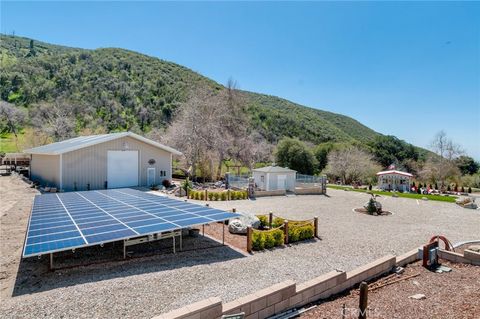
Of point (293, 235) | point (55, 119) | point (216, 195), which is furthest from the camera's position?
point (55, 119)

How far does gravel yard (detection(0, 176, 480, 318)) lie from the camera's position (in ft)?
17.4

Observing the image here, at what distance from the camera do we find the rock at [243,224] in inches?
428

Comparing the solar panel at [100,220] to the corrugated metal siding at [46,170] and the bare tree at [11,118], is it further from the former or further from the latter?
the bare tree at [11,118]

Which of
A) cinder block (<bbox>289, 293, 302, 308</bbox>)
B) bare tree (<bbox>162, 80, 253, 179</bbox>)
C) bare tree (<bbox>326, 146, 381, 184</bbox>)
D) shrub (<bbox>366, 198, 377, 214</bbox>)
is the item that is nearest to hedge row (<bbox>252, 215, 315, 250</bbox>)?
cinder block (<bbox>289, 293, 302, 308</bbox>)

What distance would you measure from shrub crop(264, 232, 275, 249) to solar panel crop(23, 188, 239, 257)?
3.98 ft

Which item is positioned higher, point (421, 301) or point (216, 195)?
point (216, 195)

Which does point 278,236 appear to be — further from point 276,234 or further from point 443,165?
point 443,165

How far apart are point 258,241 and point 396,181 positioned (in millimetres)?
26964

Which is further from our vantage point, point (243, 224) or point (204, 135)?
point (204, 135)

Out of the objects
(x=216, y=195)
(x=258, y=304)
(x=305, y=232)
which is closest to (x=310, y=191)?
(x=216, y=195)

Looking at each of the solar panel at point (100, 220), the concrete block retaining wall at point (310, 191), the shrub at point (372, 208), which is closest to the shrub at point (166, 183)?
the concrete block retaining wall at point (310, 191)

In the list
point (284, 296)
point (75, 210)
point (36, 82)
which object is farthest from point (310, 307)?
point (36, 82)

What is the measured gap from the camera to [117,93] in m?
61.8

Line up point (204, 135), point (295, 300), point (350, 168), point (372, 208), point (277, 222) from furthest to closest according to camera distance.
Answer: point (350, 168)
point (204, 135)
point (372, 208)
point (277, 222)
point (295, 300)
